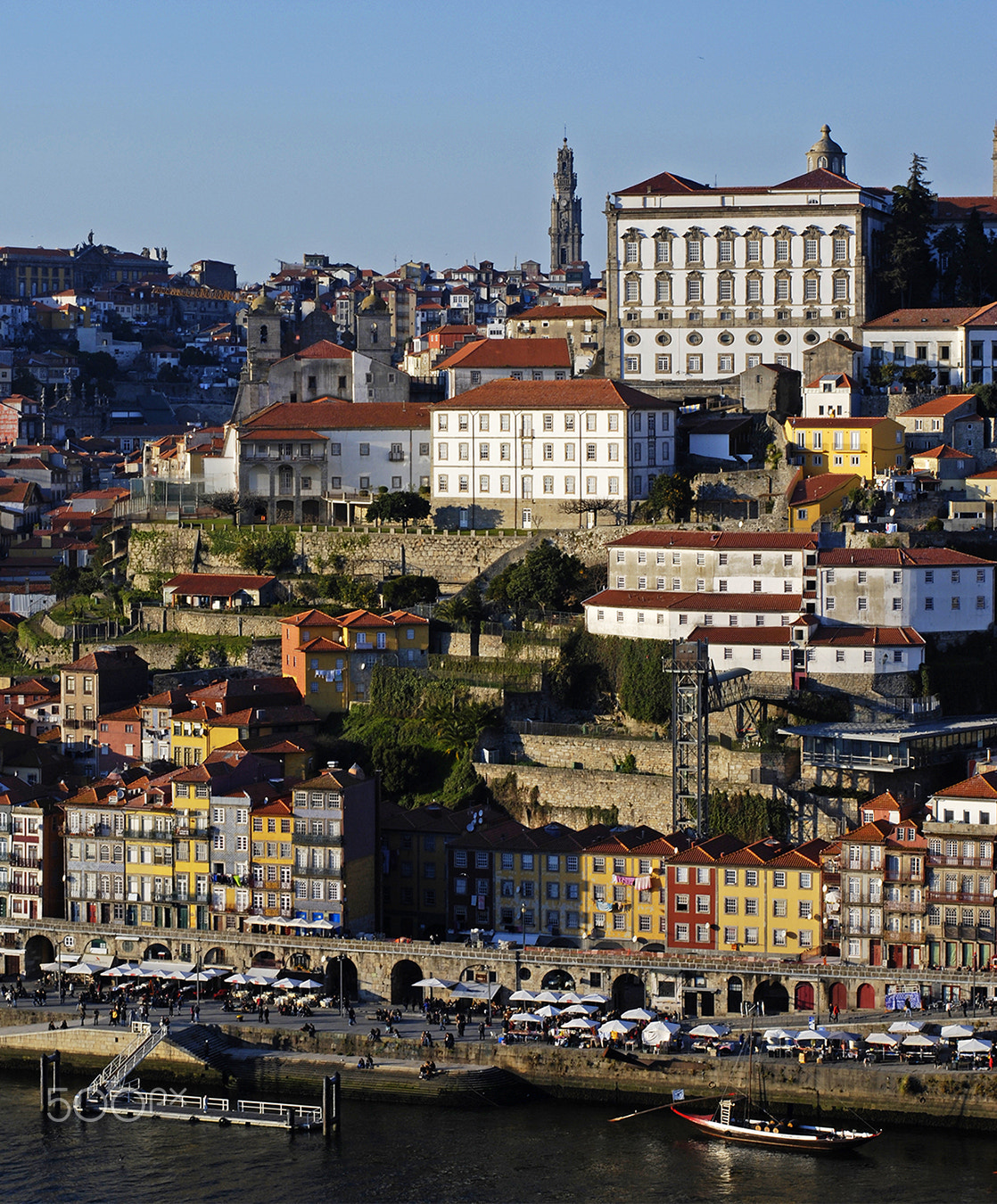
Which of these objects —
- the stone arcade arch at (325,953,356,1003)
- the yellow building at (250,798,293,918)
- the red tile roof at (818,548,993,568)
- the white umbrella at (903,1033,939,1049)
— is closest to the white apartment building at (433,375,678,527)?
the red tile roof at (818,548,993,568)

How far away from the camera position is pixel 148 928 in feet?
194

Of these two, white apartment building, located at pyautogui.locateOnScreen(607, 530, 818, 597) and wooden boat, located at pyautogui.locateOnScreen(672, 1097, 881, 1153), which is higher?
white apartment building, located at pyautogui.locateOnScreen(607, 530, 818, 597)

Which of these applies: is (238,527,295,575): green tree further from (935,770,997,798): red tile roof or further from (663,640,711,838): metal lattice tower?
(935,770,997,798): red tile roof

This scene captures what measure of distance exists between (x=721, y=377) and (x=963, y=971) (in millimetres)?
30368

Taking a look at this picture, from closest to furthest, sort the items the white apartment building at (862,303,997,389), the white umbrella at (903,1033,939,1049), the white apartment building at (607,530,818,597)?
the white umbrella at (903,1033,939,1049), the white apartment building at (607,530,818,597), the white apartment building at (862,303,997,389)

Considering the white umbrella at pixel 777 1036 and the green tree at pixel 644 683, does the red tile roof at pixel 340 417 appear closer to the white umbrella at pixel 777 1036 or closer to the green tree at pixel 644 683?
the green tree at pixel 644 683

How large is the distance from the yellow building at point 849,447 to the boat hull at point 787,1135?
25.9 metres

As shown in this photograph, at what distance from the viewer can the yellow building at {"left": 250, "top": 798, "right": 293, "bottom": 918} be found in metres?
57.9

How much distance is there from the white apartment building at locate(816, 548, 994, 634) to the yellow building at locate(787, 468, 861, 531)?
5.03m

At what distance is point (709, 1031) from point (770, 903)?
4591mm

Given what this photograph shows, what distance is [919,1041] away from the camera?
49.5 meters

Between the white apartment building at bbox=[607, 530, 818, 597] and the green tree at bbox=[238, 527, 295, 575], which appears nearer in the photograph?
the white apartment building at bbox=[607, 530, 818, 597]

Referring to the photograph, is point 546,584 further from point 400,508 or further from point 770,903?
point 770,903

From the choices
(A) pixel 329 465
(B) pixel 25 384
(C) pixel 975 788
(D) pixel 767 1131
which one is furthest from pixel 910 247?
(B) pixel 25 384
